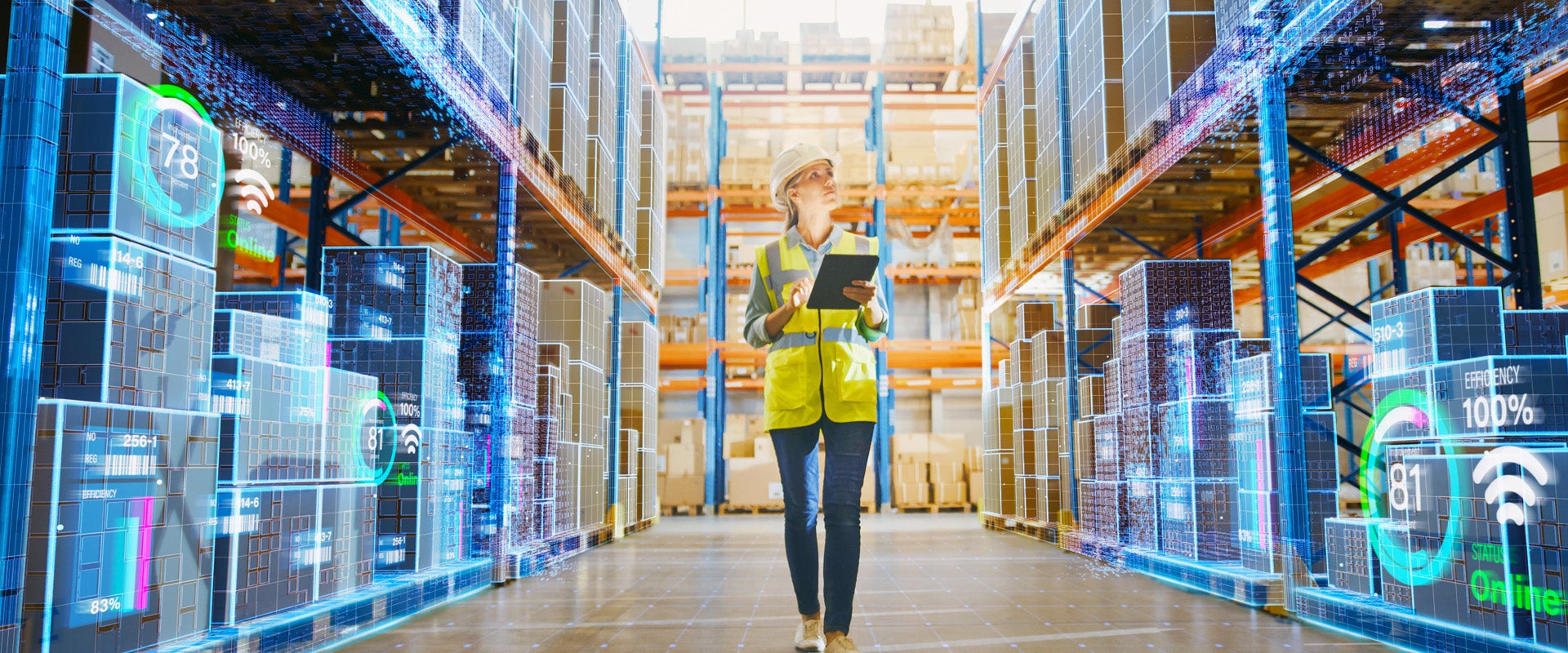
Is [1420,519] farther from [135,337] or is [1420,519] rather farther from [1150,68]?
[135,337]

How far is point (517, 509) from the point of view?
6719 millimetres

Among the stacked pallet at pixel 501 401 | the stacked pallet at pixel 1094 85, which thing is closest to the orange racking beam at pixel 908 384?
the stacked pallet at pixel 1094 85

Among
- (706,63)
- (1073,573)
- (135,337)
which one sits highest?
(706,63)

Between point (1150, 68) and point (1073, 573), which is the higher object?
point (1150, 68)

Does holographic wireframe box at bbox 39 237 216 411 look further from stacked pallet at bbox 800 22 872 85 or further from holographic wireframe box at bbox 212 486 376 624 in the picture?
stacked pallet at bbox 800 22 872 85

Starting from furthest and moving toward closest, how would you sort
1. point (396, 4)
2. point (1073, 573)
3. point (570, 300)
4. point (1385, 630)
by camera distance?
point (570, 300), point (1073, 573), point (396, 4), point (1385, 630)

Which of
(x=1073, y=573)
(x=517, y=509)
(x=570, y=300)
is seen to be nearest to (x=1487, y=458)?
(x=1073, y=573)

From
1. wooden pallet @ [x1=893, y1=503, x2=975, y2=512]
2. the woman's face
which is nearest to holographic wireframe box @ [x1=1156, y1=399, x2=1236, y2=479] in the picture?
the woman's face

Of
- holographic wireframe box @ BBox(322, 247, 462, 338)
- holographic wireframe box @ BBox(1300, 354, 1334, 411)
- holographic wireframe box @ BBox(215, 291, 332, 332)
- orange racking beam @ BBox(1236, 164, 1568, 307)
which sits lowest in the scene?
holographic wireframe box @ BBox(1300, 354, 1334, 411)

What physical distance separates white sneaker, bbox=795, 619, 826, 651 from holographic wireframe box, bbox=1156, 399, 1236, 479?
3.57m

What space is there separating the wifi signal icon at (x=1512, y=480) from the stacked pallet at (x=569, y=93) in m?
6.31

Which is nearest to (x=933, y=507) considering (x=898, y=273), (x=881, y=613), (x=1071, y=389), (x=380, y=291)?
(x=898, y=273)

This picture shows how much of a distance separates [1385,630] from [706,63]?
1555 centimetres

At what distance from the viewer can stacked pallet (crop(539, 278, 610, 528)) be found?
844 centimetres
